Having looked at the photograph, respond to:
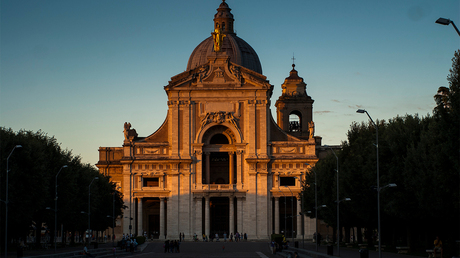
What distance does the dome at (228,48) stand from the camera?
12838 cm

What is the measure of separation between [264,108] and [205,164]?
14140mm

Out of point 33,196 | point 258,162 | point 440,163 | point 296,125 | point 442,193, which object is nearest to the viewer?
point 440,163

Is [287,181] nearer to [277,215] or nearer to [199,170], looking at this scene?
[277,215]

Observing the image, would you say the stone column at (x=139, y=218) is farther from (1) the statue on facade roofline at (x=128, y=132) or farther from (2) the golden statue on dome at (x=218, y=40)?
(2) the golden statue on dome at (x=218, y=40)

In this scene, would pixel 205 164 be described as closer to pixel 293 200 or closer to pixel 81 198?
pixel 293 200

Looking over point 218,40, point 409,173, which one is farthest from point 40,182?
point 218,40

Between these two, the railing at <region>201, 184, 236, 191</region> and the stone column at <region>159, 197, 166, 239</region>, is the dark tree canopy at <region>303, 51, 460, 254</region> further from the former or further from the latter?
the stone column at <region>159, 197, 166, 239</region>

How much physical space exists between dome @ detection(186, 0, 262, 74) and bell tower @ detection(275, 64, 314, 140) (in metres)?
9.07

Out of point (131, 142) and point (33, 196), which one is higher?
point (131, 142)

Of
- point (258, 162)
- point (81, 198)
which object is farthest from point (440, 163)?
point (258, 162)

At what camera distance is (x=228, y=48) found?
12862 centimetres

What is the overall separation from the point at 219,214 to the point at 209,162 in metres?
9.45

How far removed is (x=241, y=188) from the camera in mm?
107062

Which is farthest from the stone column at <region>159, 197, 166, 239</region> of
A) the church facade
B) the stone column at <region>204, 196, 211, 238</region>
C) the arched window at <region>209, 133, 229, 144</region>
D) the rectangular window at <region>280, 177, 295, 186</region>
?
the rectangular window at <region>280, 177, 295, 186</region>
